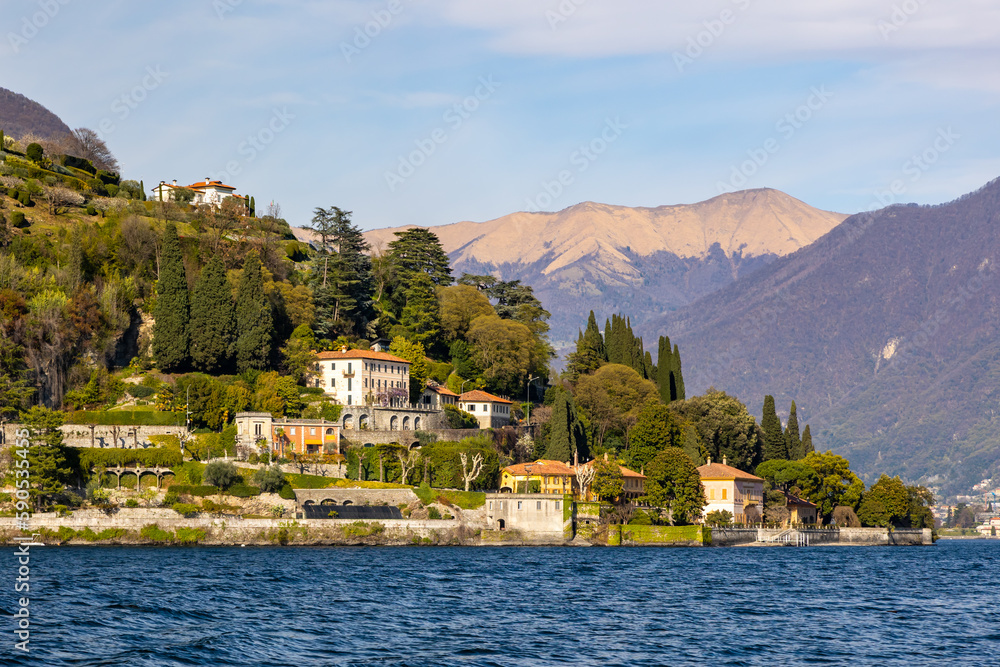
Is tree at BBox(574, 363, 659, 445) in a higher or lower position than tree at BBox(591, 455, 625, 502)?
higher

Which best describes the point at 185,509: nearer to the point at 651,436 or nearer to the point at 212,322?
the point at 212,322

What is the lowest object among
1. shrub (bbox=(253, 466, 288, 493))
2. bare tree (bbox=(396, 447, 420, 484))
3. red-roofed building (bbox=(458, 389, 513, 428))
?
shrub (bbox=(253, 466, 288, 493))

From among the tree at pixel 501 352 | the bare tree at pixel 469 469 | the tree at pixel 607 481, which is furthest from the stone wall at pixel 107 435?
the tree at pixel 501 352

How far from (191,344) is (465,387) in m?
28.8

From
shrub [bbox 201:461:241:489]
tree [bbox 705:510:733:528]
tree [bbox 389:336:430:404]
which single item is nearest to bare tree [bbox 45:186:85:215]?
tree [bbox 389:336:430:404]

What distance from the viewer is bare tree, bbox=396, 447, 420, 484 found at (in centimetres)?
9381

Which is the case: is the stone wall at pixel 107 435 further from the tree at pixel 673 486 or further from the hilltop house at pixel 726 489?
the hilltop house at pixel 726 489

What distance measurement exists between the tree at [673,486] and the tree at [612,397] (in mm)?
13520

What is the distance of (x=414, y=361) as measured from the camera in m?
110

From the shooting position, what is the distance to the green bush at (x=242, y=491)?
8612 centimetres

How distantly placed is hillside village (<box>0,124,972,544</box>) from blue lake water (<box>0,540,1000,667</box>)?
13267mm

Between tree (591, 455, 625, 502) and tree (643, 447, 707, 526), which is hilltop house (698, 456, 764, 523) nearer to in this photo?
tree (643, 447, 707, 526)

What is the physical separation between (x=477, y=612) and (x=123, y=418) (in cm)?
5182

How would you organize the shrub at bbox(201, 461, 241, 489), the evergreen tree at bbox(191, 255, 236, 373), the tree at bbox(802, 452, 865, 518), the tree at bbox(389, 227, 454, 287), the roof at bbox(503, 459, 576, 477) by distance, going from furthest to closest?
the tree at bbox(389, 227, 454, 287) < the tree at bbox(802, 452, 865, 518) < the evergreen tree at bbox(191, 255, 236, 373) < the roof at bbox(503, 459, 576, 477) < the shrub at bbox(201, 461, 241, 489)
